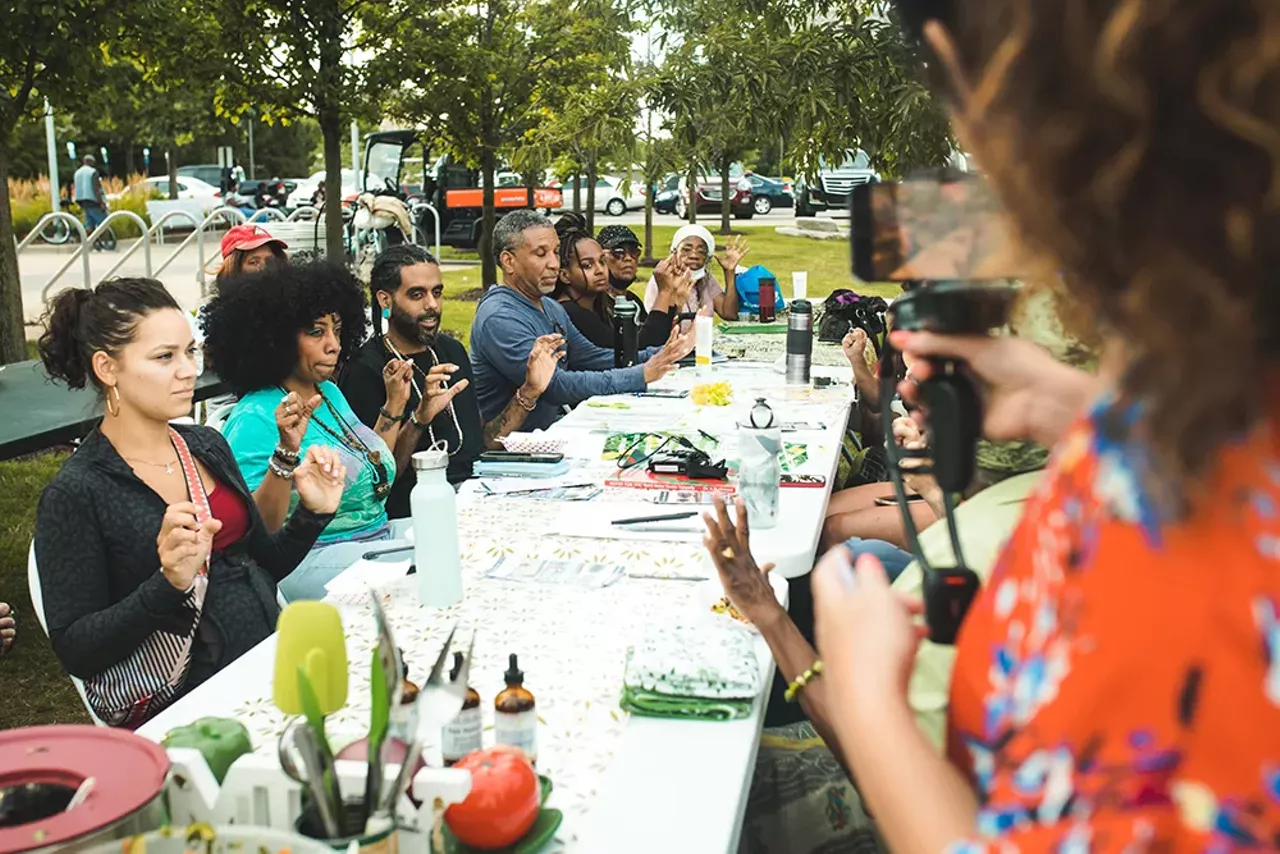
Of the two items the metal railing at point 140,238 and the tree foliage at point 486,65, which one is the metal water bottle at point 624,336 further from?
the tree foliage at point 486,65

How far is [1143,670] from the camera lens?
2.42 ft

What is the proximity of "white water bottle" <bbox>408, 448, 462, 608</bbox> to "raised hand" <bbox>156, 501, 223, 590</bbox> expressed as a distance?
43 cm

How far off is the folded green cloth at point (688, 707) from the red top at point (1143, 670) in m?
1.02

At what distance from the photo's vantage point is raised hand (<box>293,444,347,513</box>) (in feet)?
9.32

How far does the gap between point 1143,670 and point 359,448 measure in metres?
3.17

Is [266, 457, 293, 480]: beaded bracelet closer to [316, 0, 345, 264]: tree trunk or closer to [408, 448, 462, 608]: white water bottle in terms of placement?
[408, 448, 462, 608]: white water bottle

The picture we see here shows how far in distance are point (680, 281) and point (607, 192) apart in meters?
24.7

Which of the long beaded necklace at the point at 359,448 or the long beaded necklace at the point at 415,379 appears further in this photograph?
the long beaded necklace at the point at 415,379

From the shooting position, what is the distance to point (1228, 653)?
2.39 feet

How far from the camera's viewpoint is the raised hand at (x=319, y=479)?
9.32 ft

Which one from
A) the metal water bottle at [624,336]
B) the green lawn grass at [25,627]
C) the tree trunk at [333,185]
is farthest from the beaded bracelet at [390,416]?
the tree trunk at [333,185]

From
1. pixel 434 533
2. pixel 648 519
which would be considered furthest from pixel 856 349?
pixel 434 533

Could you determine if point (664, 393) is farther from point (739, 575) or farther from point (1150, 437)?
point (1150, 437)

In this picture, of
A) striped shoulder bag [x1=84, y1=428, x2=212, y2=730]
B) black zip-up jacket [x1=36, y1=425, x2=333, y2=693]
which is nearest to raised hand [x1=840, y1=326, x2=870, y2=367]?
black zip-up jacket [x1=36, y1=425, x2=333, y2=693]
